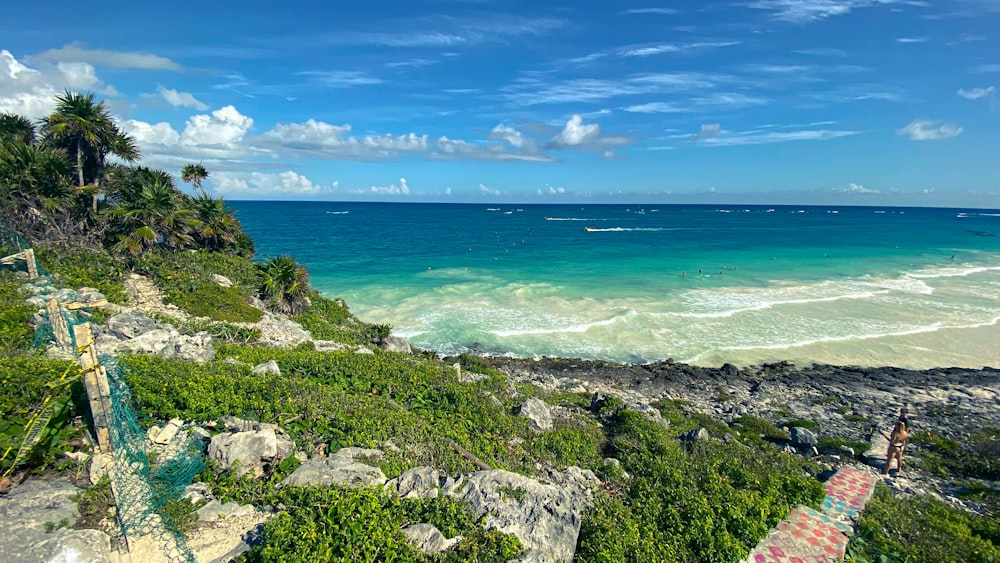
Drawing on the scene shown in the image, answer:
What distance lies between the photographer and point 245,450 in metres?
8.13

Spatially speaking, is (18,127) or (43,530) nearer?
(43,530)

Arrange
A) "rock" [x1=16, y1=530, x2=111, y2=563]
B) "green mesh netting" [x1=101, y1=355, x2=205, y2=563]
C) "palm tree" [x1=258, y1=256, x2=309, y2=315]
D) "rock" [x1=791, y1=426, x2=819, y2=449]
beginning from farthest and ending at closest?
"palm tree" [x1=258, y1=256, x2=309, y2=315] < "rock" [x1=791, y1=426, x2=819, y2=449] < "green mesh netting" [x1=101, y1=355, x2=205, y2=563] < "rock" [x1=16, y1=530, x2=111, y2=563]

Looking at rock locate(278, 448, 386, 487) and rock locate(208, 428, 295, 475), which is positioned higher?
rock locate(208, 428, 295, 475)

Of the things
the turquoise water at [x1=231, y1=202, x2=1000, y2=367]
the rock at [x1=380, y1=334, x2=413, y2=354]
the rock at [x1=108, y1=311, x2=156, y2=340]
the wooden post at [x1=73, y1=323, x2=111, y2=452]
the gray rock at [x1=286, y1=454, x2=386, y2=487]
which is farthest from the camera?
the turquoise water at [x1=231, y1=202, x2=1000, y2=367]

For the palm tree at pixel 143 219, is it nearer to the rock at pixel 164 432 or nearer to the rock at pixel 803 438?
the rock at pixel 164 432

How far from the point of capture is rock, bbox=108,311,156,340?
558 inches

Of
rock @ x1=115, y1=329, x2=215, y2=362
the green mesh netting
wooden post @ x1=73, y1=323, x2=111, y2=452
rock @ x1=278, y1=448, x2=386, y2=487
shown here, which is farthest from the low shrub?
rock @ x1=278, y1=448, x2=386, y2=487

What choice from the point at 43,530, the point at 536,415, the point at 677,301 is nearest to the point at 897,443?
the point at 536,415

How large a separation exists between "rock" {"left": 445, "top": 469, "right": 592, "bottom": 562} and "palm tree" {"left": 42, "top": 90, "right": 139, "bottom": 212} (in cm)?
2505

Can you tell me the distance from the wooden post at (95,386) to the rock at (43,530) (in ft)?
3.00

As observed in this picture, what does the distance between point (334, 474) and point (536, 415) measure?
6245 millimetres

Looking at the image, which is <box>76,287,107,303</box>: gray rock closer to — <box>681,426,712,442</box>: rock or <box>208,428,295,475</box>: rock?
<box>208,428,295,475</box>: rock

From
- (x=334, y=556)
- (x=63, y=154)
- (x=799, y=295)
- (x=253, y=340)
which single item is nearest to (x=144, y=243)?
(x=63, y=154)

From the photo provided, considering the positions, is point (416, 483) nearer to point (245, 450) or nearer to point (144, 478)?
point (245, 450)
